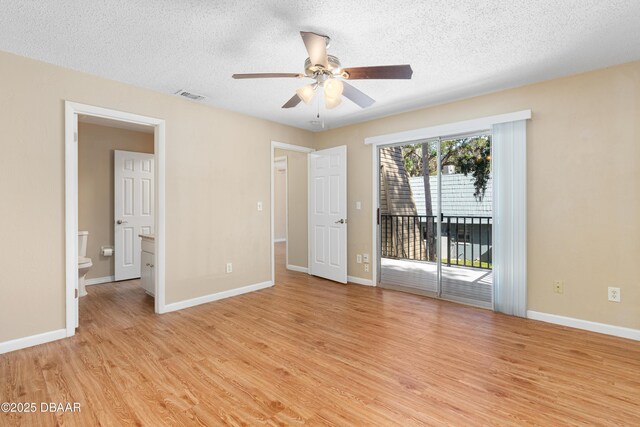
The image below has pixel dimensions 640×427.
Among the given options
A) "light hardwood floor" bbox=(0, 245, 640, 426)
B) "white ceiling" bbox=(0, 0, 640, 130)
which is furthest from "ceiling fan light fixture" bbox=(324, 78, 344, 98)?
"light hardwood floor" bbox=(0, 245, 640, 426)

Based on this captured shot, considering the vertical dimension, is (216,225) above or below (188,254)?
above

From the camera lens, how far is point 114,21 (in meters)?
2.22

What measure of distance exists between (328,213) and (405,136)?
5.41ft

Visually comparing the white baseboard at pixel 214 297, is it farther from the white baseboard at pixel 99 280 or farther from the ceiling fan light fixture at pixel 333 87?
the ceiling fan light fixture at pixel 333 87

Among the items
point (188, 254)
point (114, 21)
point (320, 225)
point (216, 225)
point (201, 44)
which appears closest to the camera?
point (114, 21)

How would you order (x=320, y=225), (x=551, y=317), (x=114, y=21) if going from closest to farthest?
(x=114, y=21) < (x=551, y=317) < (x=320, y=225)

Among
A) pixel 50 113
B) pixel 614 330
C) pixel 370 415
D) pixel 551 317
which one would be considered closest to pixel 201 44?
pixel 50 113

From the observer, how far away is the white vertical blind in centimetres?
340

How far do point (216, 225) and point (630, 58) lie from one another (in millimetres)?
4455

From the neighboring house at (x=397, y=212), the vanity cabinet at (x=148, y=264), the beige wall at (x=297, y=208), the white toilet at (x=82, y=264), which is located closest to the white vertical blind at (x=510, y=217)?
the neighboring house at (x=397, y=212)

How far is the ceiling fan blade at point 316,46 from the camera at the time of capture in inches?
78.0

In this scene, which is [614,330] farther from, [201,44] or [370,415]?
[201,44]

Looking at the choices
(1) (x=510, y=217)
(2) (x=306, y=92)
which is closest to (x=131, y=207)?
(2) (x=306, y=92)

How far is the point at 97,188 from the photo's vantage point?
4.94 metres
